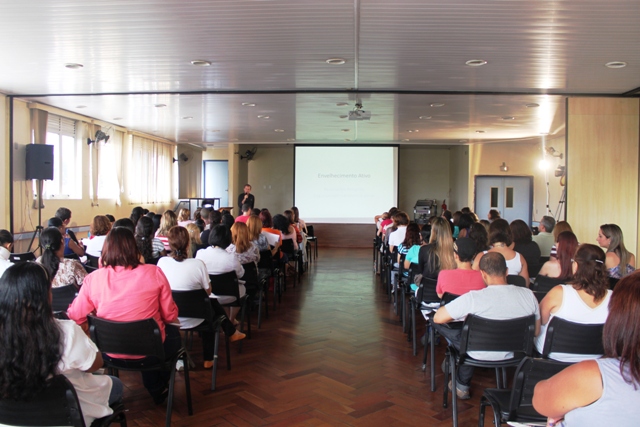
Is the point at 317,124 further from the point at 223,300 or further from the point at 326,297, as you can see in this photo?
the point at 223,300

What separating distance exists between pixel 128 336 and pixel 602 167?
23.8 feet

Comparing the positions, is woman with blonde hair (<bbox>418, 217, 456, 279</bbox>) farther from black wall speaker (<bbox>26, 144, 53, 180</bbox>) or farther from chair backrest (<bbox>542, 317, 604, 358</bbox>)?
black wall speaker (<bbox>26, 144, 53, 180</bbox>)

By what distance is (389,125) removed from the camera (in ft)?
35.6

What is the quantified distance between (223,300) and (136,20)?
2.61 meters

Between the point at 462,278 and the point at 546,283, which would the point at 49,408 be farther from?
the point at 546,283

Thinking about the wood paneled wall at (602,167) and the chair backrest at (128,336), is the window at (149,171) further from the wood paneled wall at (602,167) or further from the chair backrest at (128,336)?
the chair backrest at (128,336)

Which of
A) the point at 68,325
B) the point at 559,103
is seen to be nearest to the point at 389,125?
the point at 559,103

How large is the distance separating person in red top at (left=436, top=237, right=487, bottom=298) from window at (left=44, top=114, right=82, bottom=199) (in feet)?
25.9

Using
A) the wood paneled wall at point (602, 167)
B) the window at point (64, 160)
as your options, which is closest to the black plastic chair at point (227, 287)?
the wood paneled wall at point (602, 167)

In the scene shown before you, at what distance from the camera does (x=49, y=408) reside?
1.92 meters

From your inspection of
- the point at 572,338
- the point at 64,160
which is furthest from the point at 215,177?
the point at 572,338

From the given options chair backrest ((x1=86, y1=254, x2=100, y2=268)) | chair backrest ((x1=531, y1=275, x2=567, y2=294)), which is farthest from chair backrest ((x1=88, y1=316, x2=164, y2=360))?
chair backrest ((x1=531, y1=275, x2=567, y2=294))

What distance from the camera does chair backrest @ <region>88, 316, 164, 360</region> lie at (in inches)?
114

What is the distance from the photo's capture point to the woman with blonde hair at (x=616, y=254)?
4203 mm
